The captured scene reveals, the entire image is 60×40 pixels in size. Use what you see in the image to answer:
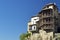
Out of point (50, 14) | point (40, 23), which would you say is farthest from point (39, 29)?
point (50, 14)

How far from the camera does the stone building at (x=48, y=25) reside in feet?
303

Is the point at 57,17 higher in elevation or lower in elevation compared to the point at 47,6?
lower

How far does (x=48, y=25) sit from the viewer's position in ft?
307

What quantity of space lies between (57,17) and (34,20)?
661 inches

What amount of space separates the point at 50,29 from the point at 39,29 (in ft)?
24.9

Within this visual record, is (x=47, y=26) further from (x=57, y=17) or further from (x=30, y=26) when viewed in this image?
(x=30, y=26)

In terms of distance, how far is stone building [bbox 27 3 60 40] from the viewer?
92.3m

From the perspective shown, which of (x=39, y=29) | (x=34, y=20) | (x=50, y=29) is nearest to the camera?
(x=50, y=29)

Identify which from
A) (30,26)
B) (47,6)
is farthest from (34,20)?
(47,6)

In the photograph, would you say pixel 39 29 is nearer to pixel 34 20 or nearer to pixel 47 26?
pixel 47 26

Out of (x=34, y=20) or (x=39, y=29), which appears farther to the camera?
(x=34, y=20)

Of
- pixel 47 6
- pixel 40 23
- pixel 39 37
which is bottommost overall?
pixel 39 37

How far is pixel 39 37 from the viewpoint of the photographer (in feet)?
Answer: 307

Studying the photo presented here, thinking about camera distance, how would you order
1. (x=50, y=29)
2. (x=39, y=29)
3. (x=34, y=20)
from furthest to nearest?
(x=34, y=20)
(x=39, y=29)
(x=50, y=29)
